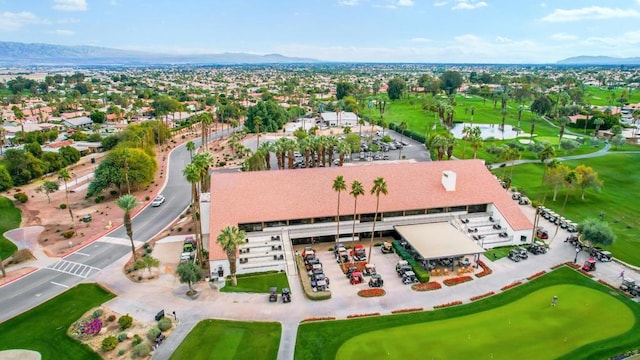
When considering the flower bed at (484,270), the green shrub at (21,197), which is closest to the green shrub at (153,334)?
the flower bed at (484,270)

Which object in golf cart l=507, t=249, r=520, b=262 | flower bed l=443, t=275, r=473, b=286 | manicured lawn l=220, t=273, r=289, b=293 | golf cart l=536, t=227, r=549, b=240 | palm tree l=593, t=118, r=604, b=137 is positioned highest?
palm tree l=593, t=118, r=604, b=137

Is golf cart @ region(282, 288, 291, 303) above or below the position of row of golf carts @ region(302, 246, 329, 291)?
below

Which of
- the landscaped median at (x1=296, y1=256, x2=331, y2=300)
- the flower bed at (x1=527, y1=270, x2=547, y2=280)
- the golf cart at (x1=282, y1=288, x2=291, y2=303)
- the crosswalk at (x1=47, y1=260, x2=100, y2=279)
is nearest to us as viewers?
the golf cart at (x1=282, y1=288, x2=291, y2=303)

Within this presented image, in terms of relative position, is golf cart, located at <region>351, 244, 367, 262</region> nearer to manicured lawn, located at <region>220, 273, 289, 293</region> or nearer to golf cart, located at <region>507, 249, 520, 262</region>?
manicured lawn, located at <region>220, 273, 289, 293</region>

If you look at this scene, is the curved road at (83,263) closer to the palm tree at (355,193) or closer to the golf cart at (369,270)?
the palm tree at (355,193)

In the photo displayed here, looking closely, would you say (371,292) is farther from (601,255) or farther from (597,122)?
(597,122)

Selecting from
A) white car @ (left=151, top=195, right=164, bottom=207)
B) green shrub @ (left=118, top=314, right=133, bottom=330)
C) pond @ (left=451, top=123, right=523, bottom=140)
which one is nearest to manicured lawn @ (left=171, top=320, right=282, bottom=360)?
green shrub @ (left=118, top=314, right=133, bottom=330)

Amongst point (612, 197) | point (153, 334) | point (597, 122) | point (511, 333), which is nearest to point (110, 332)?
point (153, 334)

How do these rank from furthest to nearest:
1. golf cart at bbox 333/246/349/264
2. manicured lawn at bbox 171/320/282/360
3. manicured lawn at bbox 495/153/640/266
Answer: manicured lawn at bbox 495/153/640/266, golf cart at bbox 333/246/349/264, manicured lawn at bbox 171/320/282/360
